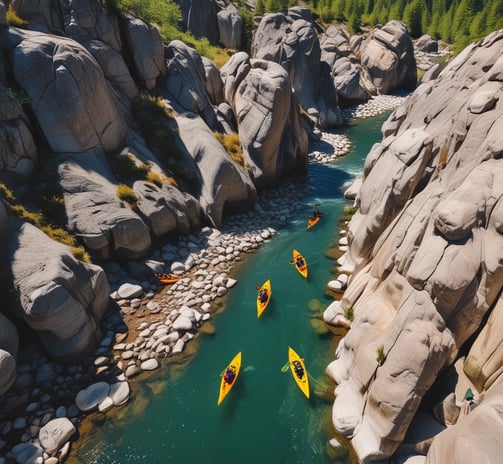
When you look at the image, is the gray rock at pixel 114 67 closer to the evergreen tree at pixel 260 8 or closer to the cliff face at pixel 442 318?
the cliff face at pixel 442 318

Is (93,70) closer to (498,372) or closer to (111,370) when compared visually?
(111,370)

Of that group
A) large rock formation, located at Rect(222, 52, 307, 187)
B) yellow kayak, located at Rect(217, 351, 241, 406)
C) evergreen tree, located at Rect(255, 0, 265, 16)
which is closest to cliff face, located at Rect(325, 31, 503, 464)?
yellow kayak, located at Rect(217, 351, 241, 406)

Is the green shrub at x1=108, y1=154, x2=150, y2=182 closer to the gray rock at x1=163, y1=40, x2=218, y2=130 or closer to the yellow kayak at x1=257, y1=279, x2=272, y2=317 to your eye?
the gray rock at x1=163, y1=40, x2=218, y2=130

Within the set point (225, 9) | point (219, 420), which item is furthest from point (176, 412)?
point (225, 9)

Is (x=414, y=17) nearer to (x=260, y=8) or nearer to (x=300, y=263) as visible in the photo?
(x=260, y=8)

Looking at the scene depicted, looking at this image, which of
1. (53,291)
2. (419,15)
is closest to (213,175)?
(53,291)
